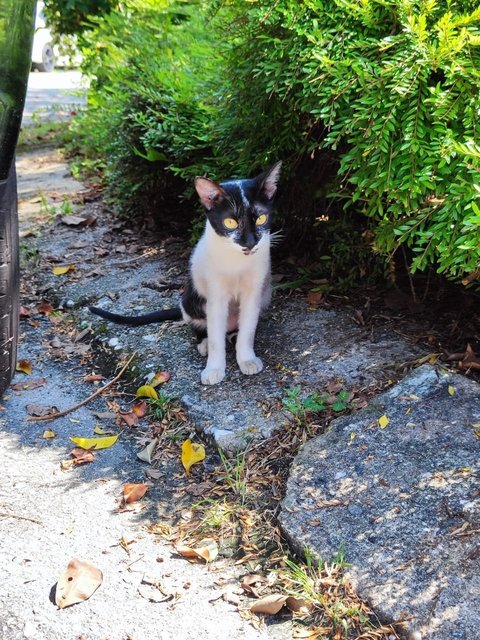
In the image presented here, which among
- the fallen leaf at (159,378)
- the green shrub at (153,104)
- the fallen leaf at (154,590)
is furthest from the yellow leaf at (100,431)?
the green shrub at (153,104)

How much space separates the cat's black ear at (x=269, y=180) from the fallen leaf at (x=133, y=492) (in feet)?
4.58

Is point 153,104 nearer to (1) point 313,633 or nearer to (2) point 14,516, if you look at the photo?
(2) point 14,516

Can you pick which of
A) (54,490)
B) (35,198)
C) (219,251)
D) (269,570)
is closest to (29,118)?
(35,198)

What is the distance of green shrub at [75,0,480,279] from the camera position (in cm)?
255

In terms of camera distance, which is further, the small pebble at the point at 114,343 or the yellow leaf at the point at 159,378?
the small pebble at the point at 114,343

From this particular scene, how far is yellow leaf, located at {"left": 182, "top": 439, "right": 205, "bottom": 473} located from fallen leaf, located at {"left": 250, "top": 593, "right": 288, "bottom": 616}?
75cm

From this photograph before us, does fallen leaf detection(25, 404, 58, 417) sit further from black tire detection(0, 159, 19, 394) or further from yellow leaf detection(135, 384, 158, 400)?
yellow leaf detection(135, 384, 158, 400)

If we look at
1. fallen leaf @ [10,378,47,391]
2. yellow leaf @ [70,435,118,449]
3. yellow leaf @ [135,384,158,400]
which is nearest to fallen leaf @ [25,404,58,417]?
fallen leaf @ [10,378,47,391]

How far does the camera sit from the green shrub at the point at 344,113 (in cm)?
255

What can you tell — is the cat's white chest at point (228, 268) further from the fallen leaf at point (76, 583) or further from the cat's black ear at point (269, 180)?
the fallen leaf at point (76, 583)

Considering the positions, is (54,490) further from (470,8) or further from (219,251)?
(470,8)

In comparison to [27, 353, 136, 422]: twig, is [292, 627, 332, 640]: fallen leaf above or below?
above

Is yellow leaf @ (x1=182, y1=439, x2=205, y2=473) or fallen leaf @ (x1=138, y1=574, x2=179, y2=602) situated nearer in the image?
fallen leaf @ (x1=138, y1=574, x2=179, y2=602)

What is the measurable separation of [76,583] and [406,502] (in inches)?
Answer: 46.0
